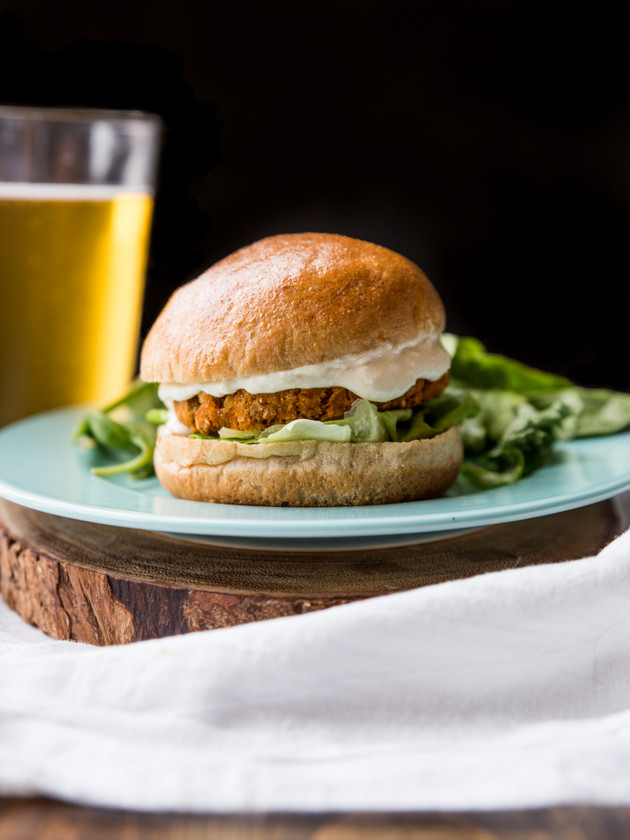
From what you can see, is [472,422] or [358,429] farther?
[472,422]

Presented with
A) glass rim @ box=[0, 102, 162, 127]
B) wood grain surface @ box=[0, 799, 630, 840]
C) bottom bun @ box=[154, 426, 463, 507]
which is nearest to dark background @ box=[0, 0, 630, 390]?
glass rim @ box=[0, 102, 162, 127]

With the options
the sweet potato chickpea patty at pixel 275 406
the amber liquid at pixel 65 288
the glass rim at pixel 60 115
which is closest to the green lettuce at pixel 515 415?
the sweet potato chickpea patty at pixel 275 406

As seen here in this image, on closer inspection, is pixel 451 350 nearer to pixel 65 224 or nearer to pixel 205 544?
pixel 205 544

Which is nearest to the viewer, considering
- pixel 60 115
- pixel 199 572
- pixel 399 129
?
pixel 199 572

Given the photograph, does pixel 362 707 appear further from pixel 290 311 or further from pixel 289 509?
pixel 290 311

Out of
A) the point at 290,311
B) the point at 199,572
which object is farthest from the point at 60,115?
the point at 199,572

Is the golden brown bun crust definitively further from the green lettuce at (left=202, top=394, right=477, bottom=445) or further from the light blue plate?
the light blue plate
